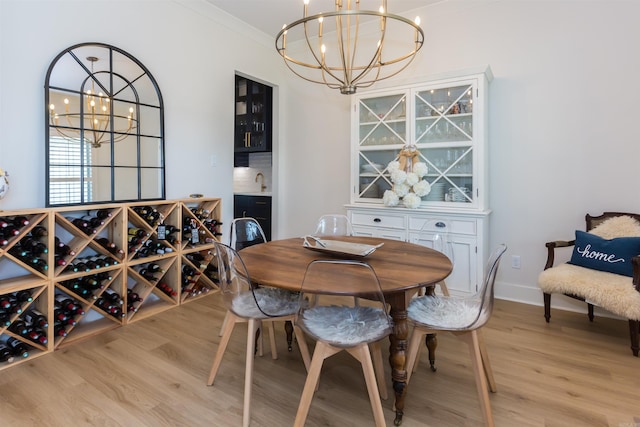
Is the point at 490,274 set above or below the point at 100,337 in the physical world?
above

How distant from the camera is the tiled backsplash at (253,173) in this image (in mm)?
5469

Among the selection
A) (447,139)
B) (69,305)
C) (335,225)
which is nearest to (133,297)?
(69,305)

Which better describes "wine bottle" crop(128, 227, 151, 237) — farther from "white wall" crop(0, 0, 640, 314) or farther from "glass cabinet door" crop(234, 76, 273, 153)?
"glass cabinet door" crop(234, 76, 273, 153)

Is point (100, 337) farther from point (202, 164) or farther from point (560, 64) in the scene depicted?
point (560, 64)

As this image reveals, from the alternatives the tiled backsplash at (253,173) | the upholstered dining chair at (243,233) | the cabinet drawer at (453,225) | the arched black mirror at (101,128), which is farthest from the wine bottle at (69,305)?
the tiled backsplash at (253,173)

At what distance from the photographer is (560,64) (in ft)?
9.66

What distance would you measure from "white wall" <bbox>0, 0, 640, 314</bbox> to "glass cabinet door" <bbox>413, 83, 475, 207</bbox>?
0.37 m

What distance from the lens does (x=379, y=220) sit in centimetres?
344

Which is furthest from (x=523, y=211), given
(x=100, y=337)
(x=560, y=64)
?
(x=100, y=337)

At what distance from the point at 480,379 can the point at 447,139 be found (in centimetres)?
222

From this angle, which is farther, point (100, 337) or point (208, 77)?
point (208, 77)

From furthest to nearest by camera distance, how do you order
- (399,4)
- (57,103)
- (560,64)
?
(399,4), (560,64), (57,103)

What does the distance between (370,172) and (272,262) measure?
2.04m

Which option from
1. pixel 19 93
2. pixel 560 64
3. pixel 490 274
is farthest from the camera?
pixel 560 64
